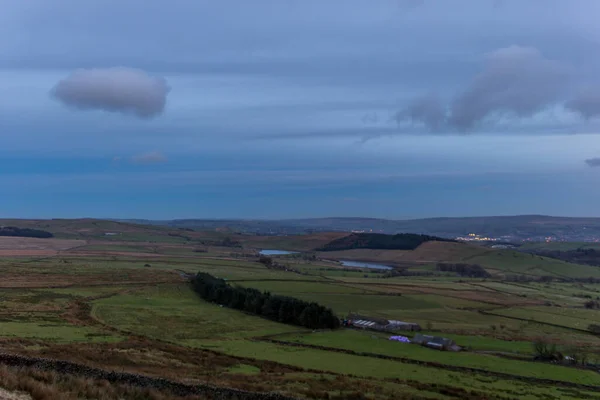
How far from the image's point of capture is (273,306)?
56.4 metres

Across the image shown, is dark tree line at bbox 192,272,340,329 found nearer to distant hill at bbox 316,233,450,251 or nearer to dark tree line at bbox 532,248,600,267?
distant hill at bbox 316,233,450,251

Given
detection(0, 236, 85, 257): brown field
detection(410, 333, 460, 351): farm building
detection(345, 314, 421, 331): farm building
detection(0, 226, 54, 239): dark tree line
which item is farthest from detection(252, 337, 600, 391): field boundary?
detection(0, 226, 54, 239): dark tree line

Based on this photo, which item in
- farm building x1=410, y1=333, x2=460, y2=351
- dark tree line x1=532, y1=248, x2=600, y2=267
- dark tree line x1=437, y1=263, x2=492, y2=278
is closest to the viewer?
farm building x1=410, y1=333, x2=460, y2=351

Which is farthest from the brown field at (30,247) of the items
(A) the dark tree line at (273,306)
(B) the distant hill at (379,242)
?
(B) the distant hill at (379,242)

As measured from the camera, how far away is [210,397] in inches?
791

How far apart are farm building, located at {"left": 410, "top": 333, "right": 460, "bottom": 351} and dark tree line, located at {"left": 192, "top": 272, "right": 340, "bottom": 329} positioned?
31.6 feet

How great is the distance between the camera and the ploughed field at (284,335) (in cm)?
2648

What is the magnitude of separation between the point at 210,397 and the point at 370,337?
28161 millimetres

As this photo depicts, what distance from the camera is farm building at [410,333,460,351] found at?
140 feet

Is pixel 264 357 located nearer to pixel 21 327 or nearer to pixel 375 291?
pixel 21 327

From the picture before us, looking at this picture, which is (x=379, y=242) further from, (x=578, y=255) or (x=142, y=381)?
(x=142, y=381)

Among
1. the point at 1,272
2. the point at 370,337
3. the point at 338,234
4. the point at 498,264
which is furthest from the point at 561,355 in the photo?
the point at 338,234

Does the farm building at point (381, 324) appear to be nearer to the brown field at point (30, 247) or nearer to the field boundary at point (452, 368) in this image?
the field boundary at point (452, 368)

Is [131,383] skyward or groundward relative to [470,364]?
skyward
